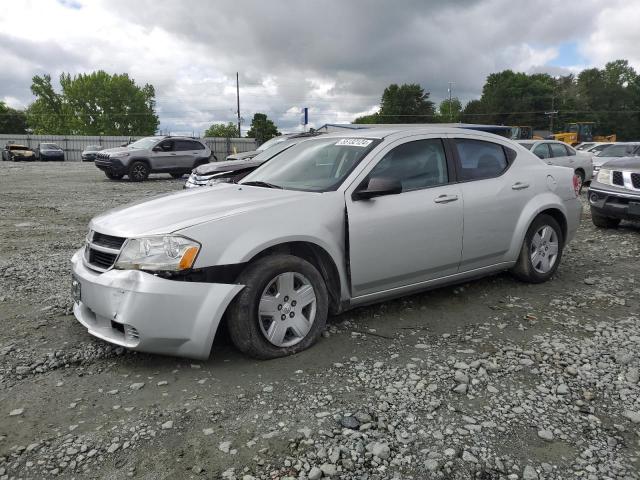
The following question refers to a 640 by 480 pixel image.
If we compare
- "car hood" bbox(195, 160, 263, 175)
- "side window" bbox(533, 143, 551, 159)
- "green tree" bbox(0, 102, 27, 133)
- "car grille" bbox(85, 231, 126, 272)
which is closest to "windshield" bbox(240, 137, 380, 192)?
"car grille" bbox(85, 231, 126, 272)

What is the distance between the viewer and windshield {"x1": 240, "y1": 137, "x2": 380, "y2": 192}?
4062 mm

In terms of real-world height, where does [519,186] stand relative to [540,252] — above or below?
above

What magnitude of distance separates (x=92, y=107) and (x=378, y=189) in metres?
97.2

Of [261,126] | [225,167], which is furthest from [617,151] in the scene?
[261,126]

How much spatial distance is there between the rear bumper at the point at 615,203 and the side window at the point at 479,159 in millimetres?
3979

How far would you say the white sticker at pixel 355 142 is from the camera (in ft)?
14.0

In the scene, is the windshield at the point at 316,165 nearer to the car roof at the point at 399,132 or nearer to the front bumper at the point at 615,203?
the car roof at the point at 399,132

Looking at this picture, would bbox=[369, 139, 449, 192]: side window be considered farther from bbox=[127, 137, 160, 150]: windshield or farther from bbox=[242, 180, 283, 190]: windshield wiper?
bbox=[127, 137, 160, 150]: windshield

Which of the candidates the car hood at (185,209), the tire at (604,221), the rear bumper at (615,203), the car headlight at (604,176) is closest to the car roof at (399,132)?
the car hood at (185,209)

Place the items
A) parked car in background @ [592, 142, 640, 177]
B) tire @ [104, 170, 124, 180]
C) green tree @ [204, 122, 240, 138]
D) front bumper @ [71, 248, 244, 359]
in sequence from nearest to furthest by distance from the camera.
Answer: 1. front bumper @ [71, 248, 244, 359]
2. parked car in background @ [592, 142, 640, 177]
3. tire @ [104, 170, 124, 180]
4. green tree @ [204, 122, 240, 138]

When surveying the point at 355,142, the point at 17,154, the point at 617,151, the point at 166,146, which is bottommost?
the point at 355,142

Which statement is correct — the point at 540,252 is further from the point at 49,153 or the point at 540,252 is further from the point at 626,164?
the point at 49,153

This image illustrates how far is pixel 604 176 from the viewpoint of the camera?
329 inches

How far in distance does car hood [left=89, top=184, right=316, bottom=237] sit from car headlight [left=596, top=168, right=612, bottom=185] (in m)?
6.44
